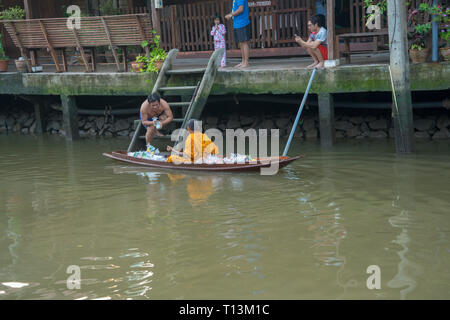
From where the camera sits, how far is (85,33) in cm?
1249

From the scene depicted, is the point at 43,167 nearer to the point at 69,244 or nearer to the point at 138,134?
the point at 138,134

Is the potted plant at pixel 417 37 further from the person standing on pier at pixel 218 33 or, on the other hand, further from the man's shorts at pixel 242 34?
the person standing on pier at pixel 218 33

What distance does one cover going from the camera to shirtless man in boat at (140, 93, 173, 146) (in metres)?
10.9

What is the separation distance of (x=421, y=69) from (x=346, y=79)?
1.23 m

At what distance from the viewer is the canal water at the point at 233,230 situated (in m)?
5.41

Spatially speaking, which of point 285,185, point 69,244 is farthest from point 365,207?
point 69,244

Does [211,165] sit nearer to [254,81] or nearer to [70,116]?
[254,81]

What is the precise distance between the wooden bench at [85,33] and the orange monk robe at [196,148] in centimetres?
303

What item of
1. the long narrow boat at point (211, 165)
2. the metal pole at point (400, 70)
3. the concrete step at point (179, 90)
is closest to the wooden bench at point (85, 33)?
the concrete step at point (179, 90)

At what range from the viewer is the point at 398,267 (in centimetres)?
561

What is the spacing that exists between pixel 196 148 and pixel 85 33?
423 centimetres

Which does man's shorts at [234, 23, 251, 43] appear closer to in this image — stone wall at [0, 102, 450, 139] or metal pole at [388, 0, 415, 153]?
stone wall at [0, 102, 450, 139]

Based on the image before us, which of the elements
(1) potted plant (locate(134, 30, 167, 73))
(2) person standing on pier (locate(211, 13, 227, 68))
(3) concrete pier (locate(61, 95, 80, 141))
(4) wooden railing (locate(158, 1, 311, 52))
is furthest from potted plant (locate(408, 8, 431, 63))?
(3) concrete pier (locate(61, 95, 80, 141))

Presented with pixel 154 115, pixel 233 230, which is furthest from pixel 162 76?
pixel 233 230
